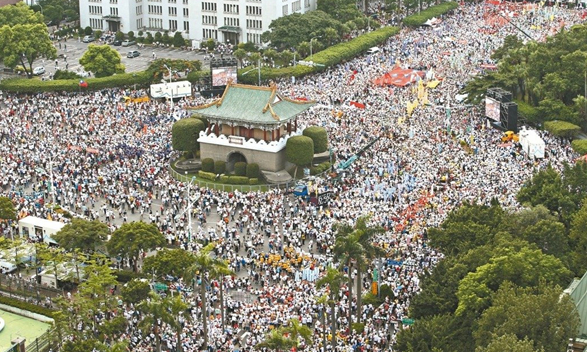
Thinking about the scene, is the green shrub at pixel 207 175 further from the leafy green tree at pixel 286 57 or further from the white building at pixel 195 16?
the white building at pixel 195 16

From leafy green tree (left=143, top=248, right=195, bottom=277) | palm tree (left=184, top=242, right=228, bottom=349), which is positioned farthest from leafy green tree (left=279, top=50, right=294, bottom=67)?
palm tree (left=184, top=242, right=228, bottom=349)

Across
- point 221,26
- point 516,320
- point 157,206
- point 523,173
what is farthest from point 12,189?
point 221,26

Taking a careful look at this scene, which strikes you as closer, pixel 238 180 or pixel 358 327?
pixel 358 327

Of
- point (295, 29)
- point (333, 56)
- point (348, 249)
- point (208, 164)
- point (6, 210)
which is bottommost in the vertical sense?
point (6, 210)

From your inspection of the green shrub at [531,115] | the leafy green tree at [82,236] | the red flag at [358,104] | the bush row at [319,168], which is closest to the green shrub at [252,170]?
the bush row at [319,168]

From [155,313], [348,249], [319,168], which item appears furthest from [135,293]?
[319,168]

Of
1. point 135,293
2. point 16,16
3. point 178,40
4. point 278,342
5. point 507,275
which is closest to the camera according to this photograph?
point 278,342

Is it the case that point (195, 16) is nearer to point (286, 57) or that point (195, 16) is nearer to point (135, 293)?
point (286, 57)
